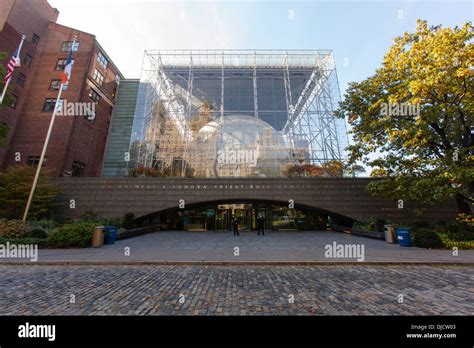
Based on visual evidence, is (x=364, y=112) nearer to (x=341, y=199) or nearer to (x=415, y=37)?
(x=415, y=37)

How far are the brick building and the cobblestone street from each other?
901 inches

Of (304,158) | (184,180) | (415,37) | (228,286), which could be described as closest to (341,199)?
(304,158)

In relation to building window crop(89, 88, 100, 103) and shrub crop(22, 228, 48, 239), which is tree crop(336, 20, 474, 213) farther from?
building window crop(89, 88, 100, 103)

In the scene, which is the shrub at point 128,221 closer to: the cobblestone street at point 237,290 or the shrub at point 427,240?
the cobblestone street at point 237,290

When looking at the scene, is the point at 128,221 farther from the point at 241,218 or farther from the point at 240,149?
the point at 240,149

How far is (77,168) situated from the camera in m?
27.3

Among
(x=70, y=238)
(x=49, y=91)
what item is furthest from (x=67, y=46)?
(x=70, y=238)

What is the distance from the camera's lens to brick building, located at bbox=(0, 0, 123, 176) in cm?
2461

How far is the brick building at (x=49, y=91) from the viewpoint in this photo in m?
24.6

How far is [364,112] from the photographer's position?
15594 mm

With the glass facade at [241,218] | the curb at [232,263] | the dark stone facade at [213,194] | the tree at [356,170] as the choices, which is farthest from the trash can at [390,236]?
the glass facade at [241,218]

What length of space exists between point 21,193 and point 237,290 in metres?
22.6

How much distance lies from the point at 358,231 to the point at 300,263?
11872mm

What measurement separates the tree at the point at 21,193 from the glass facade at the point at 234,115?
7834 millimetres
